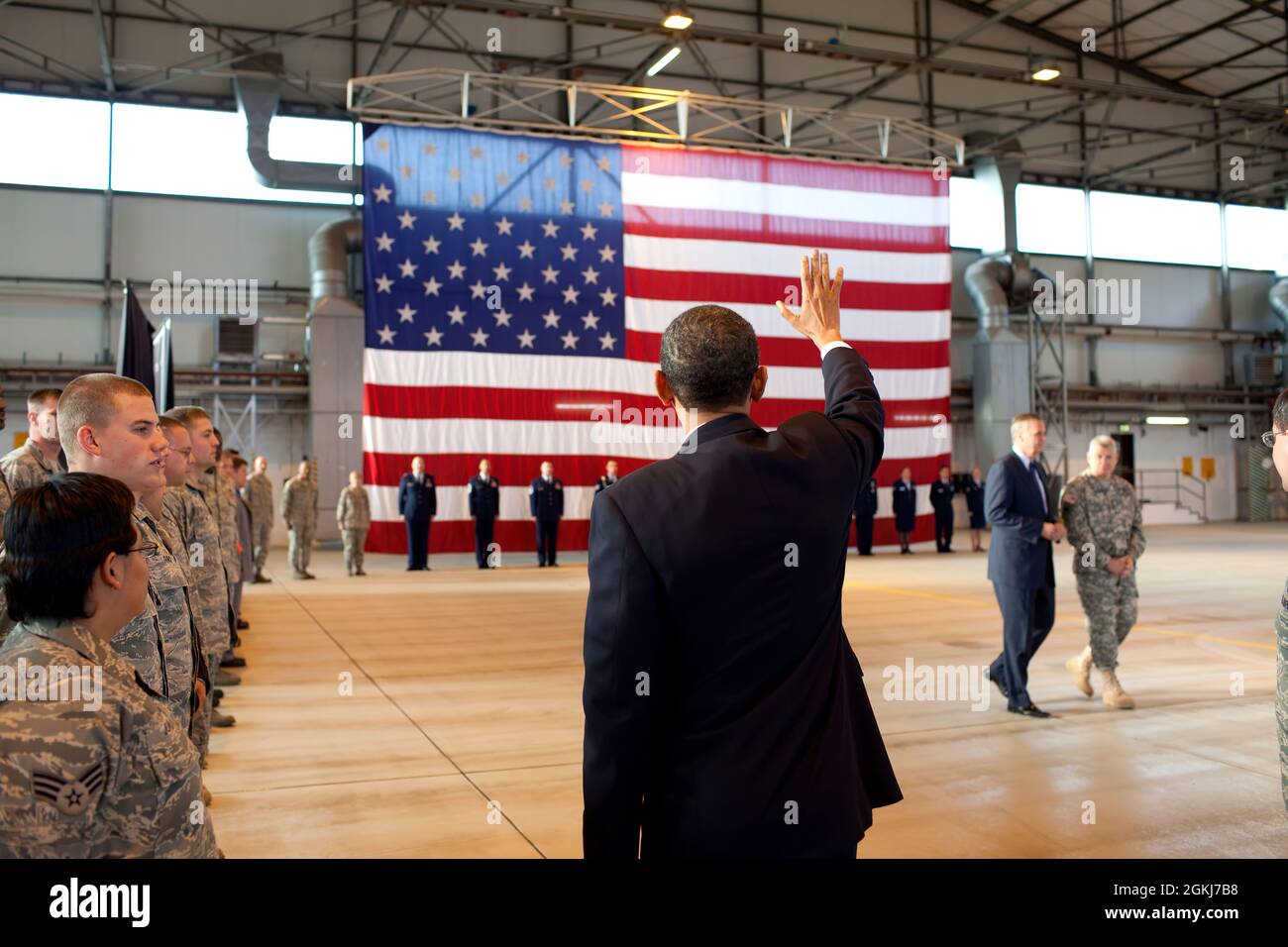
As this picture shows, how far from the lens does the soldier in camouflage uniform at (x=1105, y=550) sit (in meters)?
5.95

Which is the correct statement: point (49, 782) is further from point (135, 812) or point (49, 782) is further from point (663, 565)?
point (663, 565)

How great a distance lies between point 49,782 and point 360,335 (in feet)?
59.3

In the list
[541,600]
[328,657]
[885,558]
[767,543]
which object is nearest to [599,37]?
[885,558]

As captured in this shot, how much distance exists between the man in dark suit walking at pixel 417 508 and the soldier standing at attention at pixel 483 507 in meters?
0.65

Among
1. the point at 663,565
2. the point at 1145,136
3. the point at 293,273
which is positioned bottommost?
the point at 663,565

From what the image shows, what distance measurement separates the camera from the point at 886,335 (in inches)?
706

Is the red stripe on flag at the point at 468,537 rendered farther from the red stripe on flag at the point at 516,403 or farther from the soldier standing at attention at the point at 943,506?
the soldier standing at attention at the point at 943,506

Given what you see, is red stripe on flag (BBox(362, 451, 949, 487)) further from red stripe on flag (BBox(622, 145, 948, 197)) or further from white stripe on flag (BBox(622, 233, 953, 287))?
red stripe on flag (BBox(622, 145, 948, 197))

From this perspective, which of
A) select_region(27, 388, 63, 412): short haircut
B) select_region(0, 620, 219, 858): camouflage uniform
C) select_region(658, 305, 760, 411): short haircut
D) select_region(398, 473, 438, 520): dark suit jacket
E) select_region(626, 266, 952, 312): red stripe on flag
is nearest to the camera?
select_region(0, 620, 219, 858): camouflage uniform

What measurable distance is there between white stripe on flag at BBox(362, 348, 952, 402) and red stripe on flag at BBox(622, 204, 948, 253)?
231cm

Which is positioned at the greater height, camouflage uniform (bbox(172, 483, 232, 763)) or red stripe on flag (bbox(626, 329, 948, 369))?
red stripe on flag (bbox(626, 329, 948, 369))

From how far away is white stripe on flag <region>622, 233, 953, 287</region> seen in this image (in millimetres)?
16797

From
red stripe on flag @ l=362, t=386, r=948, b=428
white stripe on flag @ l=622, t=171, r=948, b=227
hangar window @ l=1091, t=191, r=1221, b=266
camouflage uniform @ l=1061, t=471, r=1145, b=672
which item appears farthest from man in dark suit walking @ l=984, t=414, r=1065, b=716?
hangar window @ l=1091, t=191, r=1221, b=266

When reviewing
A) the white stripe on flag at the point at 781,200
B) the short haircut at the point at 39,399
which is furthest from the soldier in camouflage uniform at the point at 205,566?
the white stripe on flag at the point at 781,200
